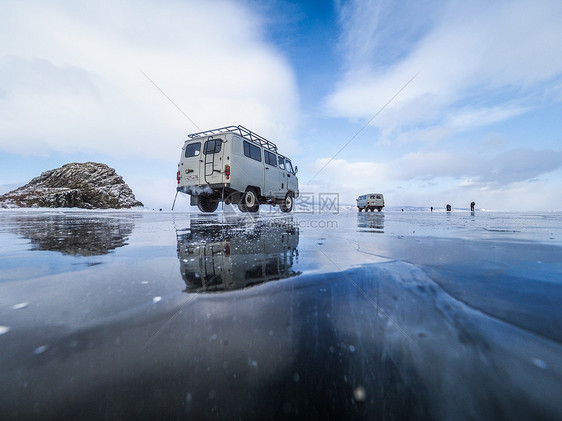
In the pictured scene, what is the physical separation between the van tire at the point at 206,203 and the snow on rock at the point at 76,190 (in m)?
17.6

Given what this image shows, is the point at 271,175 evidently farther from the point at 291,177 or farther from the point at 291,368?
the point at 291,368

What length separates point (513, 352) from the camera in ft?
2.35

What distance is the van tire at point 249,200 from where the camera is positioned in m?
9.21

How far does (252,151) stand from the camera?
924 cm

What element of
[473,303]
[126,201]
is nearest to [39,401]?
[473,303]

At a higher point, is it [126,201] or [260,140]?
[260,140]

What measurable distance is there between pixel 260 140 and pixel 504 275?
9297 mm

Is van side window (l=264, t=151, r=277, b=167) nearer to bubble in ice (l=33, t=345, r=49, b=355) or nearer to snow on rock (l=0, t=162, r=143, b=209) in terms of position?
bubble in ice (l=33, t=345, r=49, b=355)

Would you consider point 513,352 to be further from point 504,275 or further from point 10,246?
point 10,246

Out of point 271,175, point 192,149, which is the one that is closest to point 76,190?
point 192,149

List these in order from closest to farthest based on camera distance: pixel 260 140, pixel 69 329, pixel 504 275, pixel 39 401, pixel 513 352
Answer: pixel 39 401, pixel 513 352, pixel 69 329, pixel 504 275, pixel 260 140

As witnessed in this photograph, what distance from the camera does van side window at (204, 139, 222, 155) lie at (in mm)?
8234

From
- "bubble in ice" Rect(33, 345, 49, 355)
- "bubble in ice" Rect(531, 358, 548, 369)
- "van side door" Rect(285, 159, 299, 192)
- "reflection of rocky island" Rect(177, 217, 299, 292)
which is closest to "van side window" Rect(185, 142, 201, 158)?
"van side door" Rect(285, 159, 299, 192)

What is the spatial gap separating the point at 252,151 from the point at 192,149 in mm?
2231
